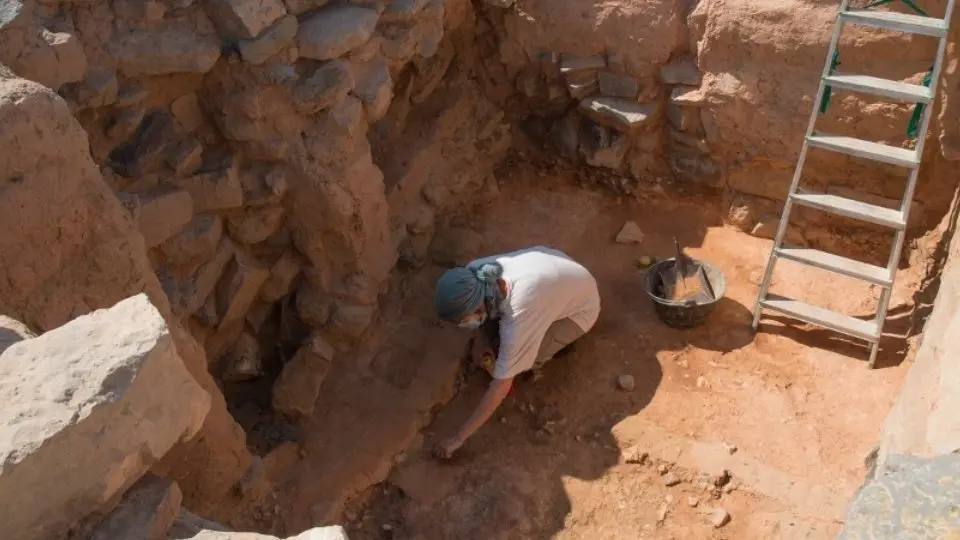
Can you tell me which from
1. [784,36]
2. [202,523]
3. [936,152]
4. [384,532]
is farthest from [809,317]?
[202,523]

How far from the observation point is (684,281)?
498 cm

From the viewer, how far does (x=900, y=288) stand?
489cm

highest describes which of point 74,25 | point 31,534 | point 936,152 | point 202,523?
point 74,25

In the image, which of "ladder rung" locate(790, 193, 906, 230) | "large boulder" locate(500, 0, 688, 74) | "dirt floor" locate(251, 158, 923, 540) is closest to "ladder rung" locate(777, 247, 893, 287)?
"ladder rung" locate(790, 193, 906, 230)

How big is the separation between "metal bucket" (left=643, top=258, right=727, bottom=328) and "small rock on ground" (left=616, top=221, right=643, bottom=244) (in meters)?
0.39

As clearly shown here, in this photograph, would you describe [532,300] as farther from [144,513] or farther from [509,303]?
[144,513]

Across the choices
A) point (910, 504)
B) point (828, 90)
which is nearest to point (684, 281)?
point (828, 90)

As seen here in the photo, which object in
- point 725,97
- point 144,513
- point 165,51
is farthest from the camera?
point 725,97

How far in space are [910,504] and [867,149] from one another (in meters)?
2.96

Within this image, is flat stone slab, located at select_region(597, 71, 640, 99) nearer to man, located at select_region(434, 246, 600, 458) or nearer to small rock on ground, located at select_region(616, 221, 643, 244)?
small rock on ground, located at select_region(616, 221, 643, 244)

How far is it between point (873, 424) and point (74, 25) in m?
4.08

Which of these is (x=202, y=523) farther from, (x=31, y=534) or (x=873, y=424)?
A: (x=873, y=424)

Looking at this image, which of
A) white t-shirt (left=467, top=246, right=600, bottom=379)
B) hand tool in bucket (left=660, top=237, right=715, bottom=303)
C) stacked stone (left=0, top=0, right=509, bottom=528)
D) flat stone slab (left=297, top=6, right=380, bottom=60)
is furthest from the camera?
hand tool in bucket (left=660, top=237, right=715, bottom=303)

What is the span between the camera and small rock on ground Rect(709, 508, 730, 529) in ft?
12.4
